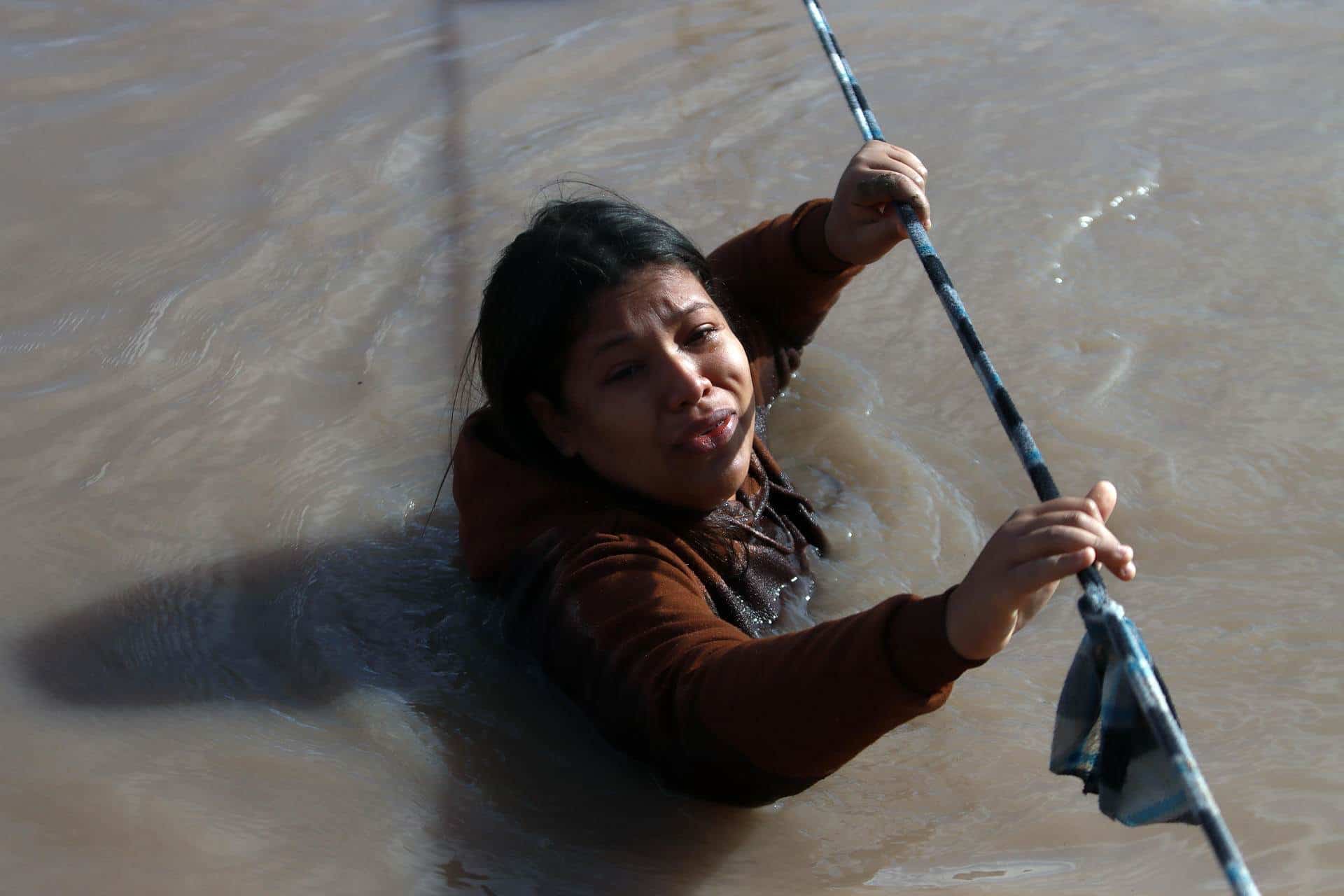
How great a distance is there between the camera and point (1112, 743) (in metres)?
1.08

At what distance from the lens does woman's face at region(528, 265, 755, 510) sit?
1543 millimetres

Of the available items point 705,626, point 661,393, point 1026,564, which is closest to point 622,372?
point 661,393

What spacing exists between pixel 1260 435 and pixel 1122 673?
103 centimetres

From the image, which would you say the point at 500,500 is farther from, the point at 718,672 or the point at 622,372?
the point at 718,672

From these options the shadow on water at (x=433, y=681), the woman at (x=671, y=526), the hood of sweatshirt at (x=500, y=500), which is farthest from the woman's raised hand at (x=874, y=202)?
the shadow on water at (x=433, y=681)

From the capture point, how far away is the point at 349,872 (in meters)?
1.30

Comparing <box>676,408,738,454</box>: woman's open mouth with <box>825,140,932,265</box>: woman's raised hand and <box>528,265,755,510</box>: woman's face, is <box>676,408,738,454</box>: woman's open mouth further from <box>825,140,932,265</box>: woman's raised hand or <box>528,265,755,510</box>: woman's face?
<box>825,140,932,265</box>: woman's raised hand

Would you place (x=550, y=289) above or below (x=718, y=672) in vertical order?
above

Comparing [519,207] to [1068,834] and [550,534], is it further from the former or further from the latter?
[1068,834]

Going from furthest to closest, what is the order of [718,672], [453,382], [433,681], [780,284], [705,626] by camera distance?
[453,382], [780,284], [433,681], [705,626], [718,672]

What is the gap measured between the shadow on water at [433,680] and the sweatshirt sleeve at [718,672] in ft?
0.24

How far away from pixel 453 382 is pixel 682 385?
771 millimetres

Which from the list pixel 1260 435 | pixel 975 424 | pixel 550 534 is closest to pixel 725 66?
pixel 975 424

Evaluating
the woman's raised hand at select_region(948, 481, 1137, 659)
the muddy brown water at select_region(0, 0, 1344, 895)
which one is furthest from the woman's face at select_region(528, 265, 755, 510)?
the woman's raised hand at select_region(948, 481, 1137, 659)
